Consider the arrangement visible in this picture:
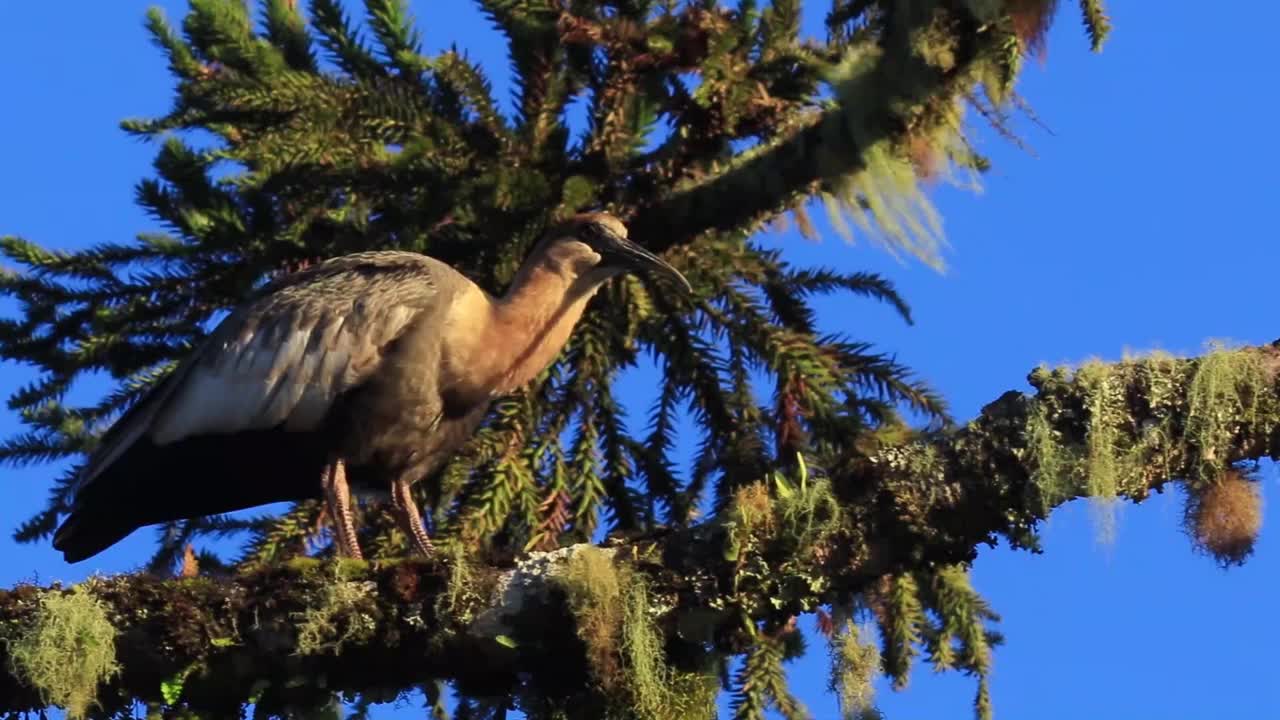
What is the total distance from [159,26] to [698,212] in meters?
2.54

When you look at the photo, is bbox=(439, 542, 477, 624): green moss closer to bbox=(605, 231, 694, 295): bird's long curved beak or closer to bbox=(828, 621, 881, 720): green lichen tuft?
bbox=(828, 621, 881, 720): green lichen tuft

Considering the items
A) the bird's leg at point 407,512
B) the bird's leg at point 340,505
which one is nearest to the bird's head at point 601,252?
the bird's leg at point 407,512

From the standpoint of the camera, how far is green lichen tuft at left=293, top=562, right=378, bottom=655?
5992 mm

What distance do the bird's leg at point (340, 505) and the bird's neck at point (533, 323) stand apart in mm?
735

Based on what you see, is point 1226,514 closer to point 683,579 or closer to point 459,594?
point 683,579

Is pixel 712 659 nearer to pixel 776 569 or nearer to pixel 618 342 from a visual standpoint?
pixel 776 569

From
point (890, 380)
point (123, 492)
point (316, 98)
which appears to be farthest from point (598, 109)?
point (123, 492)

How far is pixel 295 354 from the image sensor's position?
322 inches

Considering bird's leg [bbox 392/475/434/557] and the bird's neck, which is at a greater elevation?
the bird's neck

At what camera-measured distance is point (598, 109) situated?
26.9 ft

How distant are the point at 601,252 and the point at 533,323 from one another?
425 millimetres

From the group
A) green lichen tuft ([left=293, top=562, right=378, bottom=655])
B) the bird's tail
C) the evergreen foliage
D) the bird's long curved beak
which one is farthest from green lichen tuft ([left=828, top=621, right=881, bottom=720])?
the bird's tail

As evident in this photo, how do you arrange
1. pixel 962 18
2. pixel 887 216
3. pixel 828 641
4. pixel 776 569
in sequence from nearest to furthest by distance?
pixel 776 569
pixel 828 641
pixel 962 18
pixel 887 216

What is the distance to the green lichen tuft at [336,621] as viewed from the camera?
5.99 m
